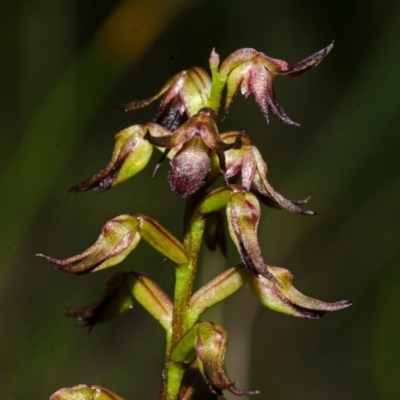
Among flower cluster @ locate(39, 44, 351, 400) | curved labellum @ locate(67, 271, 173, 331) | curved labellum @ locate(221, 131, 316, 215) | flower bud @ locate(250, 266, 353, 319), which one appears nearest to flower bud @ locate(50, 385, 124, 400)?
flower cluster @ locate(39, 44, 351, 400)

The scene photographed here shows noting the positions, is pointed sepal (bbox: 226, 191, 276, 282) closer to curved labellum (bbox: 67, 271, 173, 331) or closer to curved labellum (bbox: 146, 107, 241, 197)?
curved labellum (bbox: 146, 107, 241, 197)

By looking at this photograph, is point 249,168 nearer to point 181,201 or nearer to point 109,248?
point 109,248

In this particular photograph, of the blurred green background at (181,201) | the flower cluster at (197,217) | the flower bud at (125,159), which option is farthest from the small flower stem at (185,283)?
the blurred green background at (181,201)

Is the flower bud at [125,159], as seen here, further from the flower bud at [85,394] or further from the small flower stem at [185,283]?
the flower bud at [85,394]

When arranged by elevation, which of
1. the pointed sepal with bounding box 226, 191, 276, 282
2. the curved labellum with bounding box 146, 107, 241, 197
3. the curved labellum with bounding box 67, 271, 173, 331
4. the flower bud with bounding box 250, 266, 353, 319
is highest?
the curved labellum with bounding box 146, 107, 241, 197

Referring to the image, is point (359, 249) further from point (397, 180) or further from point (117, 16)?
point (117, 16)

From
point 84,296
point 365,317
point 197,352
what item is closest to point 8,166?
point 84,296
